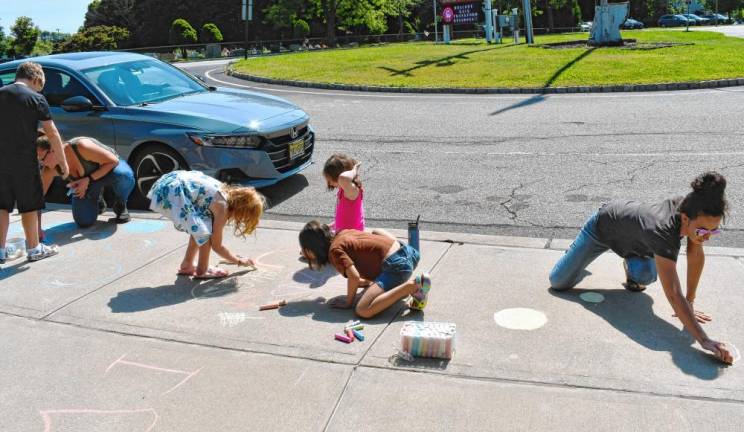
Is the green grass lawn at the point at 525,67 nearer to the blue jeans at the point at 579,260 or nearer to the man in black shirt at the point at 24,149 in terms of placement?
the blue jeans at the point at 579,260

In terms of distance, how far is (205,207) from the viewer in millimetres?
5184

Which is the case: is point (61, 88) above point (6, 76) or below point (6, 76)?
below

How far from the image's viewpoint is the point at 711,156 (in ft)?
27.9

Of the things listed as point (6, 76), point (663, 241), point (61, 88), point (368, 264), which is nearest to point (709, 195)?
point (663, 241)

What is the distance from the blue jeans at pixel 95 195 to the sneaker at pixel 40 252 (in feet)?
2.54

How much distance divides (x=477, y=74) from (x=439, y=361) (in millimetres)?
17189

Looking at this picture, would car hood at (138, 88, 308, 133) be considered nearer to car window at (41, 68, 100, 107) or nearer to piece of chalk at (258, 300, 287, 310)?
car window at (41, 68, 100, 107)

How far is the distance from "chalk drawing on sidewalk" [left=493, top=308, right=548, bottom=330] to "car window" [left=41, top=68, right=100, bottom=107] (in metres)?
5.49

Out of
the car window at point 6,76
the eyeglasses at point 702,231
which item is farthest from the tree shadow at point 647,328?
the car window at point 6,76

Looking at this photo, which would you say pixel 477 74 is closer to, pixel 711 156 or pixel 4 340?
pixel 711 156

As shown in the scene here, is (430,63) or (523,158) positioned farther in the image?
(430,63)

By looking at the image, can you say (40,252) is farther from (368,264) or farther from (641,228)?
(641,228)

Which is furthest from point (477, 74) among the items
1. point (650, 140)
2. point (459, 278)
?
point (459, 278)

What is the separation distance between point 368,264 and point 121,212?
3.33 metres
